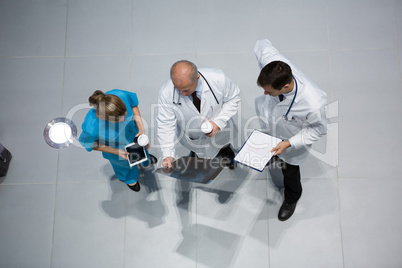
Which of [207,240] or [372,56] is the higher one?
[372,56]

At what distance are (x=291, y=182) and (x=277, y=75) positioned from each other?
1.03 metres

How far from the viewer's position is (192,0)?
123 inches

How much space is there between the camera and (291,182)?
238cm

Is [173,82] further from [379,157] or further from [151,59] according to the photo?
[379,157]

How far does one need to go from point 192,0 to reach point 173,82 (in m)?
1.69

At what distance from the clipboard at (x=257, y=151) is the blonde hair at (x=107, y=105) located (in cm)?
87

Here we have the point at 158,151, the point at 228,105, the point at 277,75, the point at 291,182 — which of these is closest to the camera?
the point at 277,75

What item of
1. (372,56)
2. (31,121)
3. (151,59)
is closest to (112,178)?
(31,121)

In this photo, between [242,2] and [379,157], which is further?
[242,2]

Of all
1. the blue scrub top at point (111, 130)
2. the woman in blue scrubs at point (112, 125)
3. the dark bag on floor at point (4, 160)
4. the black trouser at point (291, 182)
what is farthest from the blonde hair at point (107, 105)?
the dark bag on floor at point (4, 160)

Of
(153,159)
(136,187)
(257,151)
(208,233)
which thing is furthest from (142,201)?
(257,151)

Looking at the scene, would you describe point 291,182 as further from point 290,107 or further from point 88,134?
point 88,134

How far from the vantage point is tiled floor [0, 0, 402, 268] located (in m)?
2.61

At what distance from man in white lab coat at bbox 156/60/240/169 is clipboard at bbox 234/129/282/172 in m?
0.25
